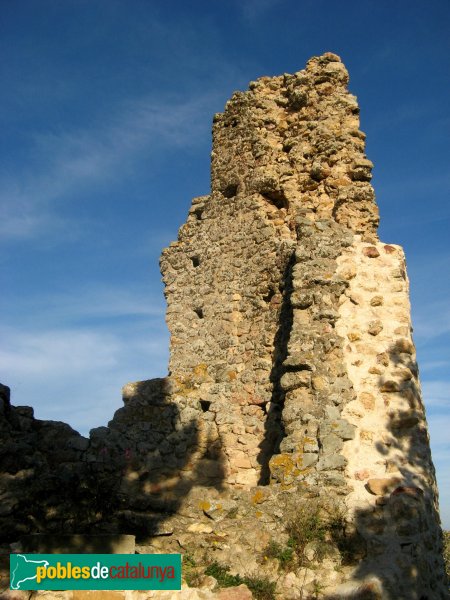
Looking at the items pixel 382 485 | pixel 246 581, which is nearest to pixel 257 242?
pixel 382 485

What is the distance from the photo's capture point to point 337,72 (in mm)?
8508

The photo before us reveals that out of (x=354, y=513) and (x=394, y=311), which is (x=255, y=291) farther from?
(x=354, y=513)

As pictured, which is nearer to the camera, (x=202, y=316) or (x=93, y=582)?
(x=93, y=582)

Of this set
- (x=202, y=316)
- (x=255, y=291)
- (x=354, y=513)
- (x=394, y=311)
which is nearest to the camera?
(x=354, y=513)

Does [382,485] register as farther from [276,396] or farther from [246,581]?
[276,396]

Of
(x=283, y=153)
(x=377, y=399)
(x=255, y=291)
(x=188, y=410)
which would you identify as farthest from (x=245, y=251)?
(x=377, y=399)

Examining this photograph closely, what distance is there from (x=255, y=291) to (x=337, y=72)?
321 centimetres

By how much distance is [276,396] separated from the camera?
7.46m
